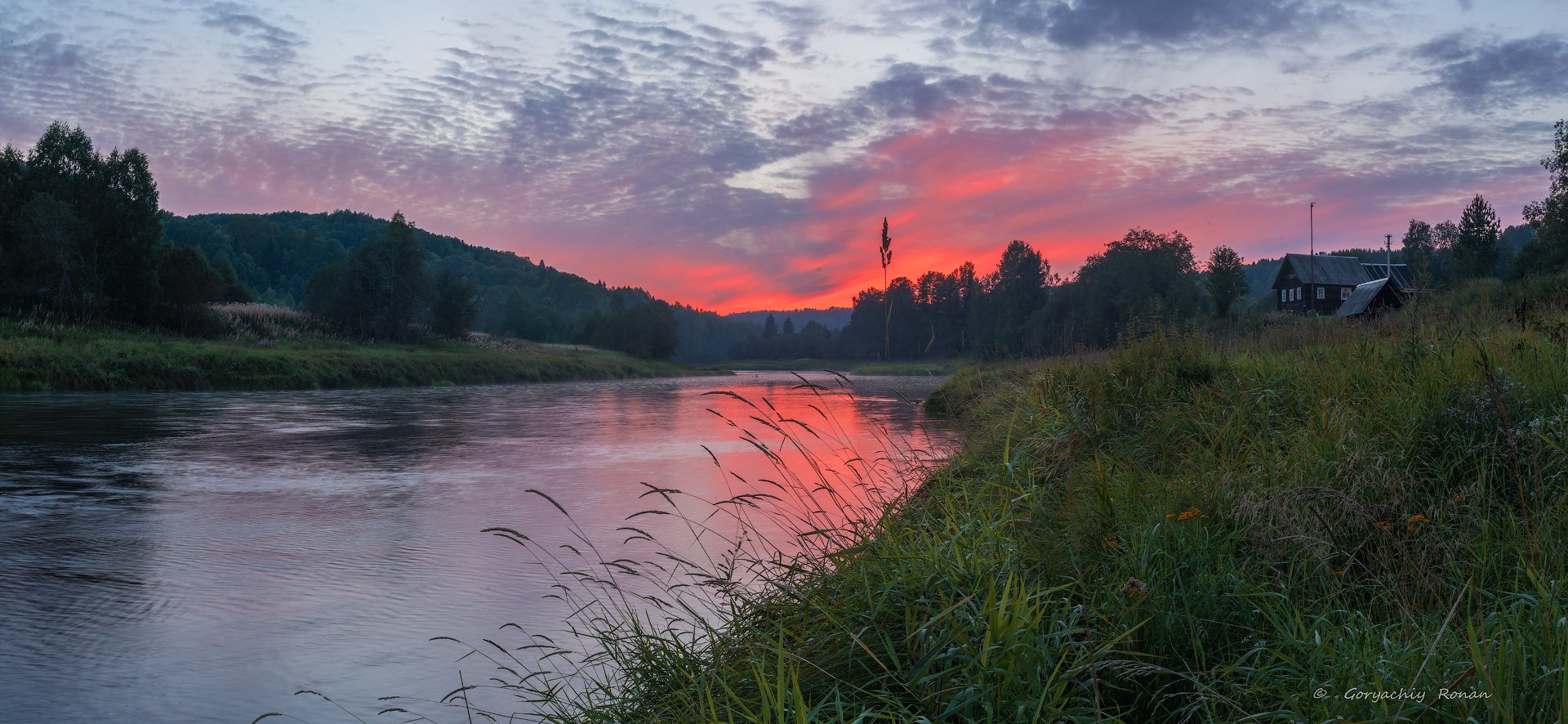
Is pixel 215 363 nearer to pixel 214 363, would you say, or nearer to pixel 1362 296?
pixel 214 363

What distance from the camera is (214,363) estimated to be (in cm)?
2814

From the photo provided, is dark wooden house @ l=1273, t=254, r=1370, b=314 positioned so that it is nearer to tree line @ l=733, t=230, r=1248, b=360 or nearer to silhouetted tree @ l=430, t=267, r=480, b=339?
tree line @ l=733, t=230, r=1248, b=360

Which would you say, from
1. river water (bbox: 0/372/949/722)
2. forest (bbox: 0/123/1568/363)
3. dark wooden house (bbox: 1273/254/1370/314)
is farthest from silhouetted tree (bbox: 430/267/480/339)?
dark wooden house (bbox: 1273/254/1370/314)

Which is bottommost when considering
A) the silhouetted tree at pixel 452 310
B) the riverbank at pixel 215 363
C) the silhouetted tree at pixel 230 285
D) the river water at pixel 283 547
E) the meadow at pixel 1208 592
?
the river water at pixel 283 547

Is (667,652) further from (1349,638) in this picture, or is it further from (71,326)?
(71,326)

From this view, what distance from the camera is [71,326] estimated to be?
28.8 meters

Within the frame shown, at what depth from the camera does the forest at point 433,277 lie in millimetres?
31250

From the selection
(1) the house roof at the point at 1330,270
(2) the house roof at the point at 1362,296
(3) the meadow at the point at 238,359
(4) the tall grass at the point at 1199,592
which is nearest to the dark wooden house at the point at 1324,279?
(1) the house roof at the point at 1330,270

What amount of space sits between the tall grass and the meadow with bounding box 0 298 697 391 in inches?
1020

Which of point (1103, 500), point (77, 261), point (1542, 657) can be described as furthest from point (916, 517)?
point (77, 261)

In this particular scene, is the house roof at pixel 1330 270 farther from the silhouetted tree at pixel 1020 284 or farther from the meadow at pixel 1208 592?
the meadow at pixel 1208 592

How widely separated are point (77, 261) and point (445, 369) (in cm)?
1436

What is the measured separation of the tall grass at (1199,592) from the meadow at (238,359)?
2590 cm

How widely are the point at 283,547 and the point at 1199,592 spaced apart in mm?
6446
